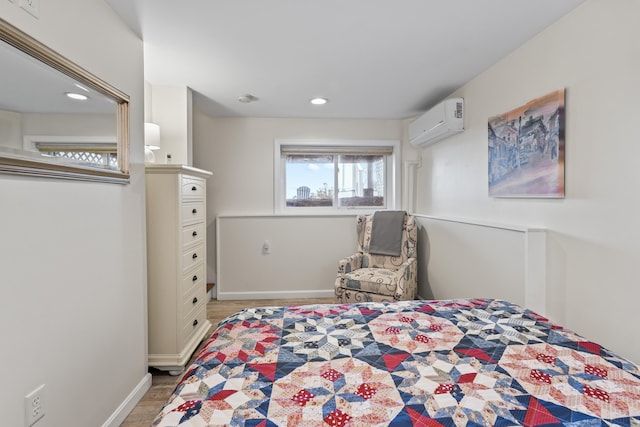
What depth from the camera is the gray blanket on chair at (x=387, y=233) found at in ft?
11.5

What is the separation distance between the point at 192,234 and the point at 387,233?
2.02m

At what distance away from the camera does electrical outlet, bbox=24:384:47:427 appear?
119cm

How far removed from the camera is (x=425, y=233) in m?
3.53

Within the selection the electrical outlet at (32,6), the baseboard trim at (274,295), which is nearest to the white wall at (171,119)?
the electrical outlet at (32,6)

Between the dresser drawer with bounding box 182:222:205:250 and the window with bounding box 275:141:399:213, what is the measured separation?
1407 millimetres

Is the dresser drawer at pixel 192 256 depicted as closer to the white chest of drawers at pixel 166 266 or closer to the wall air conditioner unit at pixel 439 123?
the white chest of drawers at pixel 166 266

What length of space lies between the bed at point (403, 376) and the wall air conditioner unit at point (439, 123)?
1980 millimetres

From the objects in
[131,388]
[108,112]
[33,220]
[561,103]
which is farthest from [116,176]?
[561,103]

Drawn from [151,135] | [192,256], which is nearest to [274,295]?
[192,256]

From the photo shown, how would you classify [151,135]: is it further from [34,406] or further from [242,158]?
[34,406]

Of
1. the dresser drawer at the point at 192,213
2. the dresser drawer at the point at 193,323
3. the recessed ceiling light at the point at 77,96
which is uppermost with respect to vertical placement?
the recessed ceiling light at the point at 77,96

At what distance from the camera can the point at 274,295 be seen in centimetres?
400

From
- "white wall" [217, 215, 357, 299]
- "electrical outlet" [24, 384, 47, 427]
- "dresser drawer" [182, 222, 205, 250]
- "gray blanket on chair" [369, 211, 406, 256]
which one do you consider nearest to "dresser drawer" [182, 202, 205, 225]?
"dresser drawer" [182, 222, 205, 250]

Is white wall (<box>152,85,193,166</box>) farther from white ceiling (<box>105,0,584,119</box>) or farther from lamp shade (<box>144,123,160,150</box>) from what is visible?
lamp shade (<box>144,123,160,150</box>)
